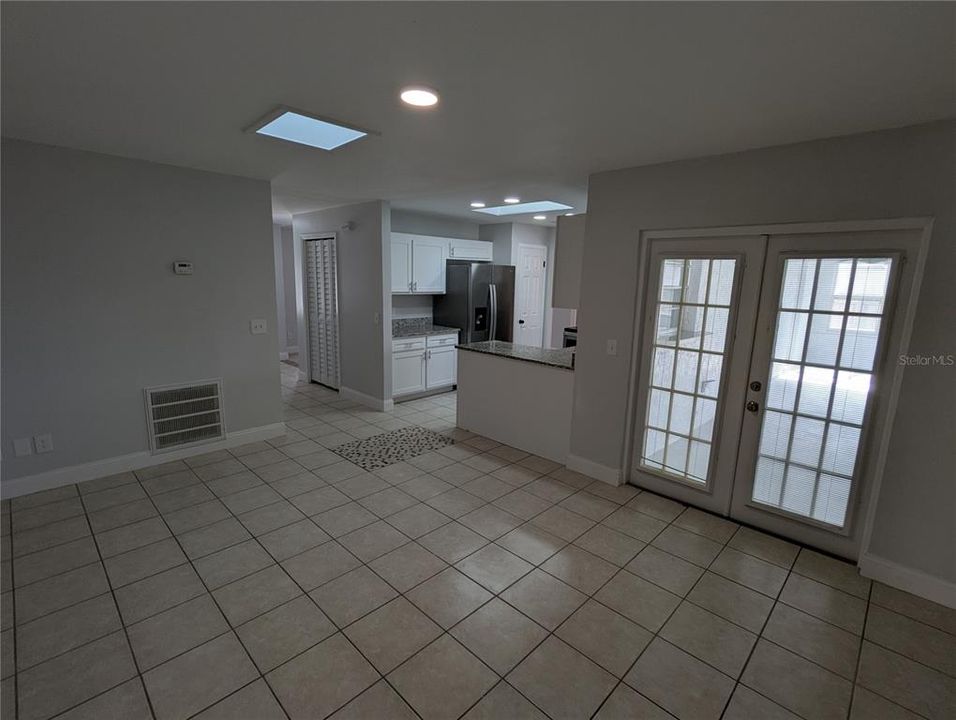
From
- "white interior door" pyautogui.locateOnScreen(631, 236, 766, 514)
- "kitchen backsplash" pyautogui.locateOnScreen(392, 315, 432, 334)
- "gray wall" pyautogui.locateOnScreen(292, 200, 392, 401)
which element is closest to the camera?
"white interior door" pyautogui.locateOnScreen(631, 236, 766, 514)

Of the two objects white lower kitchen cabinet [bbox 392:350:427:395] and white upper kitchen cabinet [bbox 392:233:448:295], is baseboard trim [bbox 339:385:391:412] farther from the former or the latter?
white upper kitchen cabinet [bbox 392:233:448:295]

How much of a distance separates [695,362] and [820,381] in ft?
2.31

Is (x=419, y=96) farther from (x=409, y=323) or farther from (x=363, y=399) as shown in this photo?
(x=409, y=323)

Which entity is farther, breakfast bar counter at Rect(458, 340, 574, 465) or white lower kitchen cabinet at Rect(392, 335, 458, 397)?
white lower kitchen cabinet at Rect(392, 335, 458, 397)

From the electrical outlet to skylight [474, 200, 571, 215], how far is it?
469 cm

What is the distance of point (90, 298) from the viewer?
3.25 m

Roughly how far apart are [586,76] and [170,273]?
3461 millimetres

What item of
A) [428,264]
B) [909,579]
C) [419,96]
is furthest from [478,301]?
[909,579]

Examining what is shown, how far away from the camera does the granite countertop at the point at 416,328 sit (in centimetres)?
586

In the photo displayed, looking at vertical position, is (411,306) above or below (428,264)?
below

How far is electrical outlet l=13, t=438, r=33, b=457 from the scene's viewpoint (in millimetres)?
3064

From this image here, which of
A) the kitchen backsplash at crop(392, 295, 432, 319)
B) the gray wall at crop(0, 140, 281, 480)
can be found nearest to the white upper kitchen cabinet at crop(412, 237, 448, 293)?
the kitchen backsplash at crop(392, 295, 432, 319)

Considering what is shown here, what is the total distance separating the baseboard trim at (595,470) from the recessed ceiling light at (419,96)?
9.27 ft

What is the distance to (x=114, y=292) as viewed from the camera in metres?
3.35
